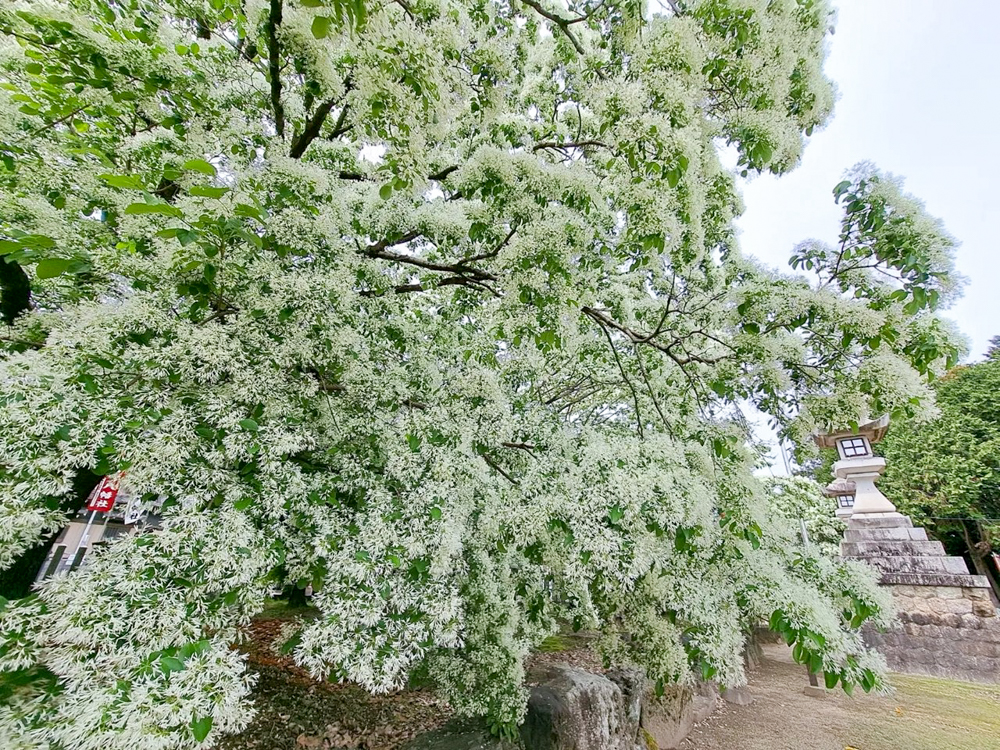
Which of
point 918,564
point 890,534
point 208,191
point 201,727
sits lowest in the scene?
point 201,727

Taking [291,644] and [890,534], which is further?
[890,534]

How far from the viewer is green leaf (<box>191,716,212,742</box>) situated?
5.09ft

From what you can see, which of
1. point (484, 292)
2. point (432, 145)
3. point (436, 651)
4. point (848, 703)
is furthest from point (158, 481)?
point (848, 703)

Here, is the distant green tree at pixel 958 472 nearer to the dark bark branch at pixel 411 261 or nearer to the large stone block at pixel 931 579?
the large stone block at pixel 931 579

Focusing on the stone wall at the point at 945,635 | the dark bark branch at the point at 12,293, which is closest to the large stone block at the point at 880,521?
the stone wall at the point at 945,635

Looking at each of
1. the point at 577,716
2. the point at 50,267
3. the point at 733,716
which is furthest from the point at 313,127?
the point at 733,716

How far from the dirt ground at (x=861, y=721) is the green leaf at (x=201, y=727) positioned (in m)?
6.00

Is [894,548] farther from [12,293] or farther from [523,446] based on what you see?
[12,293]

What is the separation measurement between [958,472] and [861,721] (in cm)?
1412

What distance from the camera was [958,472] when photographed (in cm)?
1480

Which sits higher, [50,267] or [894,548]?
[894,548]

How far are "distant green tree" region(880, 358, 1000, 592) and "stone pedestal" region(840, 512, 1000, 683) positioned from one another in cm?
734

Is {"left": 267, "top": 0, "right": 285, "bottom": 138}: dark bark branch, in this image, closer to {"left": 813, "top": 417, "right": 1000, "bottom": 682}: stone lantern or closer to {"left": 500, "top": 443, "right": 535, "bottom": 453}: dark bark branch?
{"left": 500, "top": 443, "right": 535, "bottom": 453}: dark bark branch

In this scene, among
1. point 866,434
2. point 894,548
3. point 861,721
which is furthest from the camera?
point 866,434
